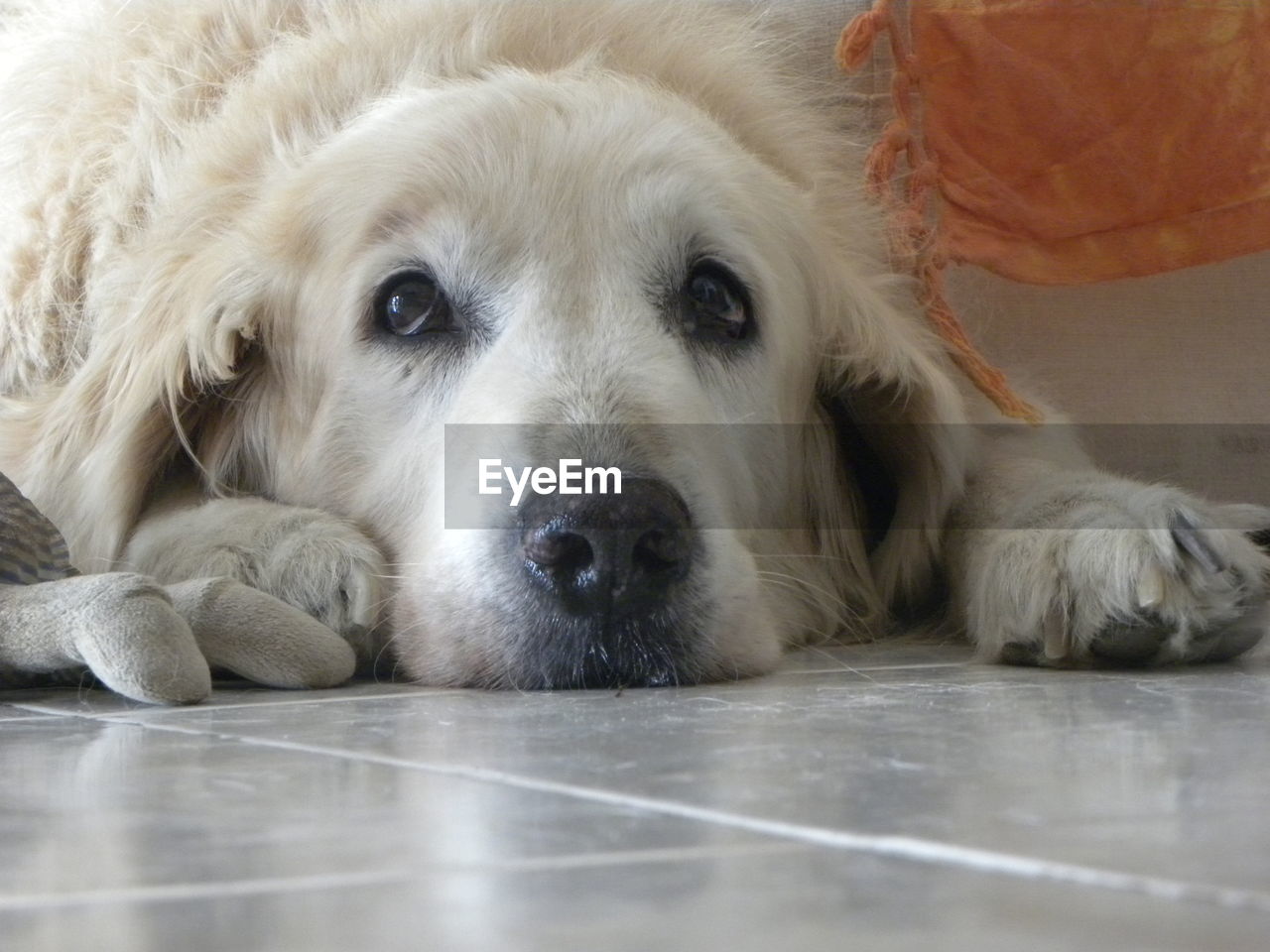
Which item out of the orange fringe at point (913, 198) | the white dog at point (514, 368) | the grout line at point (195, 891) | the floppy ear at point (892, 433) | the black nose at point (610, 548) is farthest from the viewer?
the orange fringe at point (913, 198)

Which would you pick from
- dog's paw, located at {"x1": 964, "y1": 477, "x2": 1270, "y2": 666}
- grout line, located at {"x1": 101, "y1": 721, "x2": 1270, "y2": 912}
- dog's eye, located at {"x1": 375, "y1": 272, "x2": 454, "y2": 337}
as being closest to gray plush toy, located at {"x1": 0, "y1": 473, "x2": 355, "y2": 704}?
dog's eye, located at {"x1": 375, "y1": 272, "x2": 454, "y2": 337}

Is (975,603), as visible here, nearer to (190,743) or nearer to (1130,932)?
(190,743)

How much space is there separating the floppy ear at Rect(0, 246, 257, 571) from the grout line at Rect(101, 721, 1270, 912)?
139 centimetres

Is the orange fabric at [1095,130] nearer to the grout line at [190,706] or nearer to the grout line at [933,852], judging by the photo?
the grout line at [190,706]

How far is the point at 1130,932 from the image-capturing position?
0.66m

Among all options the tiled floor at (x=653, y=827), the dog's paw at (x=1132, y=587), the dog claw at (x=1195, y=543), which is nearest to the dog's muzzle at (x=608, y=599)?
the tiled floor at (x=653, y=827)

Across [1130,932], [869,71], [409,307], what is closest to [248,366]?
[409,307]

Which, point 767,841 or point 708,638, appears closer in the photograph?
point 767,841

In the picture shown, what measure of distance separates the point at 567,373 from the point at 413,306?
35 cm

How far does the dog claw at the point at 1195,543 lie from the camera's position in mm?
1846

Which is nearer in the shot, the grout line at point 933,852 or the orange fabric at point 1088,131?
the grout line at point 933,852

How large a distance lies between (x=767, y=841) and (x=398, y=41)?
203 centimetres

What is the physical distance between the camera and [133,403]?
7.68ft

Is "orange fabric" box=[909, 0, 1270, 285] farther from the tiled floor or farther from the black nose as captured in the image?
the tiled floor
